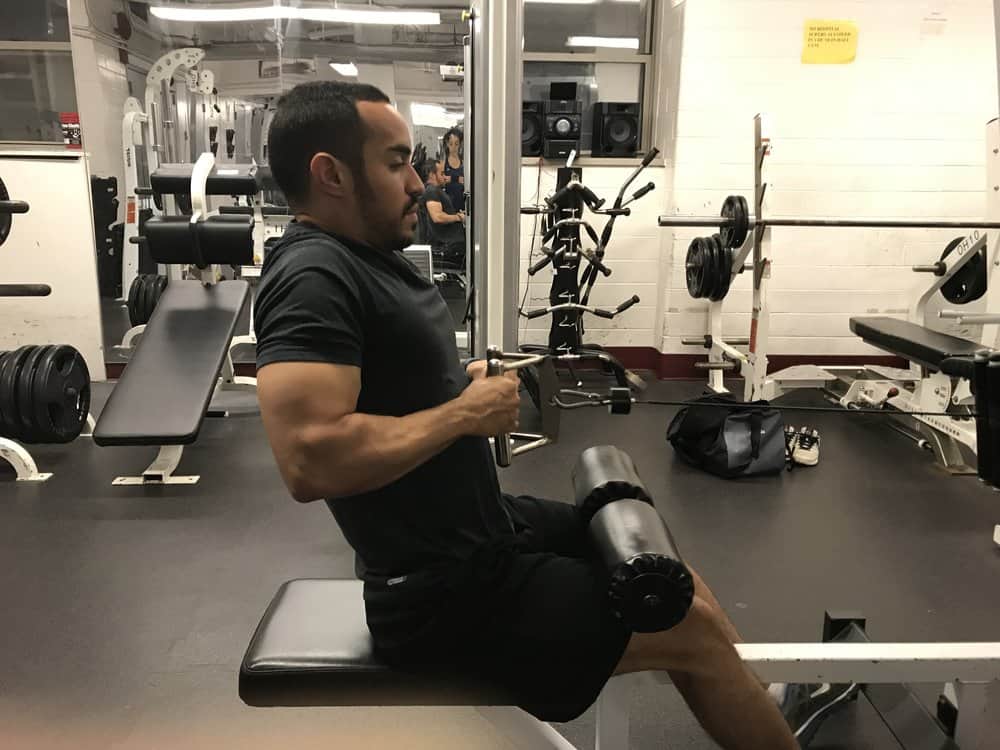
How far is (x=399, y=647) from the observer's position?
1101 millimetres

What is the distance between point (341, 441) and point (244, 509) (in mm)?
2057

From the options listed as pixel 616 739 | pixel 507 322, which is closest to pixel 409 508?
pixel 616 739

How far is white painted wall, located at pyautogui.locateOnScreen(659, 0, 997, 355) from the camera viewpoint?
440 cm

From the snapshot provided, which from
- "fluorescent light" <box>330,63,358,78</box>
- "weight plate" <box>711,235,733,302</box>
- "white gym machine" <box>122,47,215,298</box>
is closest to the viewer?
"weight plate" <box>711,235,733,302</box>

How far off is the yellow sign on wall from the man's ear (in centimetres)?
419

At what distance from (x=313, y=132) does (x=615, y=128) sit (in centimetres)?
400

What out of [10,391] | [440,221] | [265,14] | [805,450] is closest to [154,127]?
[265,14]

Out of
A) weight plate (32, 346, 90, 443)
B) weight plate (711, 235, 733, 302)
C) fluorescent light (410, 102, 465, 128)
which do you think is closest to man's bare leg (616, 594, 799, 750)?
weight plate (32, 346, 90, 443)

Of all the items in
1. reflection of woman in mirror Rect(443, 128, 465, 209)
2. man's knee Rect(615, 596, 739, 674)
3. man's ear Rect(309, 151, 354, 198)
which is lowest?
man's knee Rect(615, 596, 739, 674)

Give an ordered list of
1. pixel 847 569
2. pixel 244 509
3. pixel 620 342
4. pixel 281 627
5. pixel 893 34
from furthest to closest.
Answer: pixel 620 342
pixel 893 34
pixel 244 509
pixel 847 569
pixel 281 627

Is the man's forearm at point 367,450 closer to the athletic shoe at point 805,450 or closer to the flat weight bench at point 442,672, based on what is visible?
the flat weight bench at point 442,672

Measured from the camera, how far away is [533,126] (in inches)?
184

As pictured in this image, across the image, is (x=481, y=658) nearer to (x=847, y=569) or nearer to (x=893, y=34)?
(x=847, y=569)

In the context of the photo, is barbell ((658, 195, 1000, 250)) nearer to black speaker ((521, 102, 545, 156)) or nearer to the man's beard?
black speaker ((521, 102, 545, 156))
